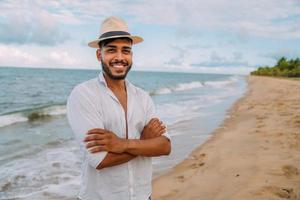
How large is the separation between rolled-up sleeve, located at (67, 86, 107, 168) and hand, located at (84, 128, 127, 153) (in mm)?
28

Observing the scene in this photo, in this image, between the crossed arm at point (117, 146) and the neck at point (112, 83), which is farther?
the neck at point (112, 83)

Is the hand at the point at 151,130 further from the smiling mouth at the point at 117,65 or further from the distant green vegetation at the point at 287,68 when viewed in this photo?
the distant green vegetation at the point at 287,68

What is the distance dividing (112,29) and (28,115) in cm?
1598

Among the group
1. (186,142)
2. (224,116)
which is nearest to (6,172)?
(186,142)

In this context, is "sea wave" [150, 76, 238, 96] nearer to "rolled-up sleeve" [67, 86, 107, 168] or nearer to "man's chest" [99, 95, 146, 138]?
"man's chest" [99, 95, 146, 138]

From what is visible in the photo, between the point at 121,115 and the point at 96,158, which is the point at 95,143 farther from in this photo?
the point at 121,115

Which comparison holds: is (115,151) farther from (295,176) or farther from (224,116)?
(224,116)

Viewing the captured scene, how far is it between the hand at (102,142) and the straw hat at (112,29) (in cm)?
61

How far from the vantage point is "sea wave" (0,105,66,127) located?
1531 cm

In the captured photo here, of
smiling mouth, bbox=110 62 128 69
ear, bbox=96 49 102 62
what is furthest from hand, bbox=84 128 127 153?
ear, bbox=96 49 102 62

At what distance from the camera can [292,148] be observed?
24.8 feet

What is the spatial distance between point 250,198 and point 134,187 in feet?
9.54

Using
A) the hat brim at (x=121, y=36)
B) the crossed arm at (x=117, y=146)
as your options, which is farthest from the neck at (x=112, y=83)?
the crossed arm at (x=117, y=146)

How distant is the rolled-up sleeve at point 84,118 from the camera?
2.31 metres
